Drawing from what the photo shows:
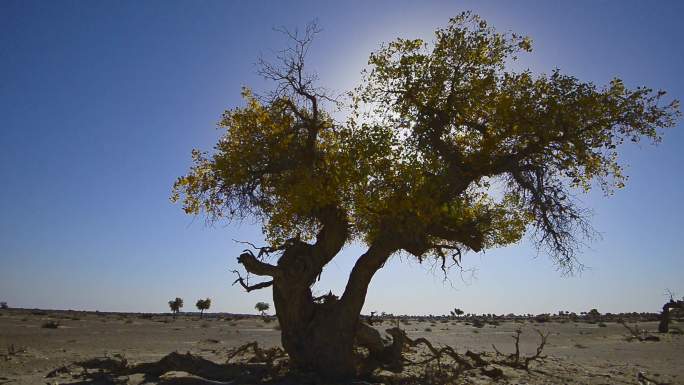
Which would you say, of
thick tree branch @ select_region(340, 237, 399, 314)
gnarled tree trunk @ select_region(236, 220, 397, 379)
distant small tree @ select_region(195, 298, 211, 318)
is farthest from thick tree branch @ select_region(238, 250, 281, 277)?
distant small tree @ select_region(195, 298, 211, 318)

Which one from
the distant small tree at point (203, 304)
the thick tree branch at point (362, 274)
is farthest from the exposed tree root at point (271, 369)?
the distant small tree at point (203, 304)

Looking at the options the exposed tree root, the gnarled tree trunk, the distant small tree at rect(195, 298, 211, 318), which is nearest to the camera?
the exposed tree root

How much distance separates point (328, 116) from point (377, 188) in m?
4.27

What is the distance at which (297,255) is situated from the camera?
49.3ft

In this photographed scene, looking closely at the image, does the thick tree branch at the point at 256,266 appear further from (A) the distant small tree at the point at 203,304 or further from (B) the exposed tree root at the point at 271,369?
(A) the distant small tree at the point at 203,304

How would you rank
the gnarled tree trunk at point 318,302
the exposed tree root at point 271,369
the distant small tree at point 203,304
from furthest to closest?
the distant small tree at point 203,304 → the gnarled tree trunk at point 318,302 → the exposed tree root at point 271,369

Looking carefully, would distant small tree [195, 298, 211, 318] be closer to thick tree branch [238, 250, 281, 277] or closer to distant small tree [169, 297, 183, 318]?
A: distant small tree [169, 297, 183, 318]

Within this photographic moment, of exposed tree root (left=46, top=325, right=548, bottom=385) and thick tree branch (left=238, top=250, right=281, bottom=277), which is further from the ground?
thick tree branch (left=238, top=250, right=281, bottom=277)

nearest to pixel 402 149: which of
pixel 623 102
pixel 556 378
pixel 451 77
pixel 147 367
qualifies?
pixel 451 77

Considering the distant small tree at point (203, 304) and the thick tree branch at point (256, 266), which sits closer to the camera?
the thick tree branch at point (256, 266)

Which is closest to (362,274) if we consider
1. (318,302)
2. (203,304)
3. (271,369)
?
(318,302)

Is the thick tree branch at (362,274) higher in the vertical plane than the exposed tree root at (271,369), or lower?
higher

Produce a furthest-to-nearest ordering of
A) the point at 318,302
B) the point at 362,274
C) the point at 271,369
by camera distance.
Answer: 1. the point at 318,302
2. the point at 362,274
3. the point at 271,369

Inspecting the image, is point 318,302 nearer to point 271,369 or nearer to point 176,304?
point 271,369
